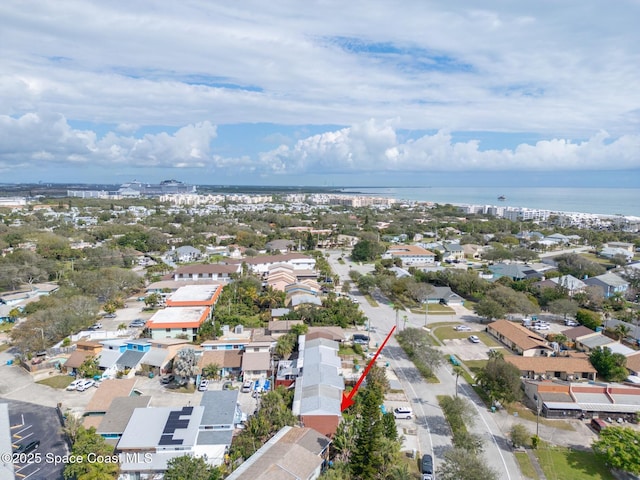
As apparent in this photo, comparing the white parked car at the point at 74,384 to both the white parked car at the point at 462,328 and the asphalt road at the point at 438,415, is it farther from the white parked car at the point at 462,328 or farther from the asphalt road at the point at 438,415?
the white parked car at the point at 462,328

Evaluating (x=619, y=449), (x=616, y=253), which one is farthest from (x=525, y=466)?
(x=616, y=253)

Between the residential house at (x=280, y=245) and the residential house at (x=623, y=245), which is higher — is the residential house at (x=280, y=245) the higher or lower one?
the lower one

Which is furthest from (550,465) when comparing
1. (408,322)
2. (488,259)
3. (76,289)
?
(488,259)

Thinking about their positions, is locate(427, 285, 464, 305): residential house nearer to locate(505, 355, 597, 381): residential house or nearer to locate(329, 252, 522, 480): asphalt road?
locate(329, 252, 522, 480): asphalt road

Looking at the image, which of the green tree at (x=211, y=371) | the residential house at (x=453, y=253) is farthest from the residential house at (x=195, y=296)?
the residential house at (x=453, y=253)

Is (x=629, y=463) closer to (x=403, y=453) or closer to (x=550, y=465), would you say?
(x=550, y=465)

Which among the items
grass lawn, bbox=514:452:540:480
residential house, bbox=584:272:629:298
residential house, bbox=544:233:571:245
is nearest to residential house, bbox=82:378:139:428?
grass lawn, bbox=514:452:540:480
